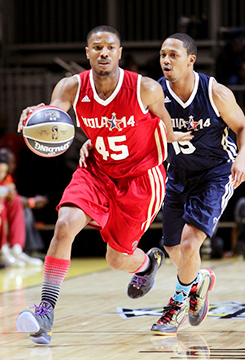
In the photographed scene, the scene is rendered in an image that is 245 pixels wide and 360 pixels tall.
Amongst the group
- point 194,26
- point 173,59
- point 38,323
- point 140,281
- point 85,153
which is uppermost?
point 194,26

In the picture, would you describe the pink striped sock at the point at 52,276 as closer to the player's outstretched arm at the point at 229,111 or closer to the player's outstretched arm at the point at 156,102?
the player's outstretched arm at the point at 156,102

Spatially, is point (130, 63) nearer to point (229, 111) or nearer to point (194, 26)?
point (194, 26)

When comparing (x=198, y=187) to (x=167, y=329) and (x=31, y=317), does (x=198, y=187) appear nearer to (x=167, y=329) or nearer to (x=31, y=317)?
(x=167, y=329)

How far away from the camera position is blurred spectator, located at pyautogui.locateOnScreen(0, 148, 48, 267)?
→ 8266mm

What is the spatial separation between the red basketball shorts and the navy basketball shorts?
0.83 ft

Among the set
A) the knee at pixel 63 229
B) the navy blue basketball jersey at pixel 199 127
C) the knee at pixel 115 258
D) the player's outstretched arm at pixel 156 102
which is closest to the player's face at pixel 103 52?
the player's outstretched arm at pixel 156 102

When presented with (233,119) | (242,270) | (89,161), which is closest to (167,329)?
(89,161)

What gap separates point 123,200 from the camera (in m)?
3.91

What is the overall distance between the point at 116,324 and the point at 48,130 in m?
1.41

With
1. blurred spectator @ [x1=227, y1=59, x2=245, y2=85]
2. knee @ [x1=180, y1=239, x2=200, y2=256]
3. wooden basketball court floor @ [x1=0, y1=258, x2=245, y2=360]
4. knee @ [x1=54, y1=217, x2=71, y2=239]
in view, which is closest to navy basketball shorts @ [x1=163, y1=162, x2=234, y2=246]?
knee @ [x1=180, y1=239, x2=200, y2=256]

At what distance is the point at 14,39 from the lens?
13633 millimetres

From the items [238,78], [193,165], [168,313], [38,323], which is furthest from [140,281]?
[238,78]

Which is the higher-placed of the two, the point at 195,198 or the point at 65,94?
the point at 65,94

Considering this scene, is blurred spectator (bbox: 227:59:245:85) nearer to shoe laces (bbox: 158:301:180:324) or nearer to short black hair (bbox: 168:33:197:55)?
short black hair (bbox: 168:33:197:55)
